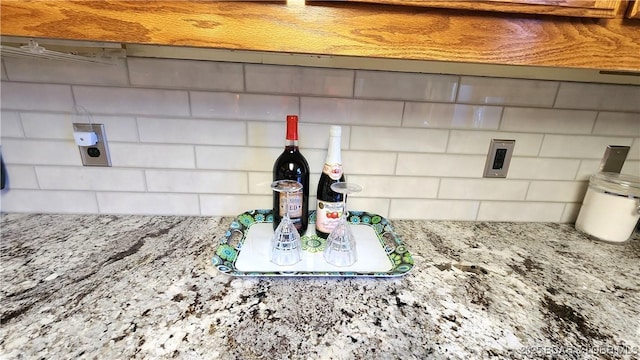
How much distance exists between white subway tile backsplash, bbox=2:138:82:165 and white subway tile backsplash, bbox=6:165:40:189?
0.02 meters

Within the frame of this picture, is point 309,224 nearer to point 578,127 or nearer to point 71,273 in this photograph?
point 71,273

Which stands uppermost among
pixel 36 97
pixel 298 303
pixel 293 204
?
pixel 36 97

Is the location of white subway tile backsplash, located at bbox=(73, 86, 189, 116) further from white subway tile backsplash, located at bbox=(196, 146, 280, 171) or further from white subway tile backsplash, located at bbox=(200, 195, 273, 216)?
white subway tile backsplash, located at bbox=(200, 195, 273, 216)

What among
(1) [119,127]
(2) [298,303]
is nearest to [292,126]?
(2) [298,303]

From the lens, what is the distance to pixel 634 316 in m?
0.53

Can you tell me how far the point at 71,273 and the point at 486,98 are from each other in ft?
3.32

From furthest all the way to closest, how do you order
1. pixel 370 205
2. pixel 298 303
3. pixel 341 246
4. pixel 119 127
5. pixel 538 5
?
pixel 370 205
pixel 119 127
pixel 341 246
pixel 298 303
pixel 538 5

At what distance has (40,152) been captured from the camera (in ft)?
2.49

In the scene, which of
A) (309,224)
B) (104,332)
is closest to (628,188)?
(309,224)

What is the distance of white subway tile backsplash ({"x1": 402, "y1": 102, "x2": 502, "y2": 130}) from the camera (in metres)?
0.76

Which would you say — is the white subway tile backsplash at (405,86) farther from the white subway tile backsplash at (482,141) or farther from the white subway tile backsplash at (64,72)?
the white subway tile backsplash at (64,72)

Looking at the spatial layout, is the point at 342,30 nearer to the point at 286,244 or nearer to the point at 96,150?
the point at 286,244

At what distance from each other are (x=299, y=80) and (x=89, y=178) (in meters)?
0.62

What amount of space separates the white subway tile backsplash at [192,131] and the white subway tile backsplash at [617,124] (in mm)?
934
